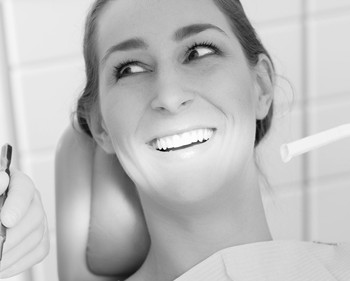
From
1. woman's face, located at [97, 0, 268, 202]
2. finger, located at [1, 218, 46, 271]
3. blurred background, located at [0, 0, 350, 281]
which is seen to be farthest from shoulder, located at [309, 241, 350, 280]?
finger, located at [1, 218, 46, 271]

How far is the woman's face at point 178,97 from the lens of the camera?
1104mm

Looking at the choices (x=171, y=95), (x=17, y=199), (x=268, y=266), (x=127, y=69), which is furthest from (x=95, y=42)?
(x=268, y=266)

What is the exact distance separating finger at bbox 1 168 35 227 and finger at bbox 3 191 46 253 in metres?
0.02

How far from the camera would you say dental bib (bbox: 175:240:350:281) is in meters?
1.14

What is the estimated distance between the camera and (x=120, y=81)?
116 centimetres

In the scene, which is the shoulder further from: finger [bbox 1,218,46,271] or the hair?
finger [bbox 1,218,46,271]

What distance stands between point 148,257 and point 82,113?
0.82 ft

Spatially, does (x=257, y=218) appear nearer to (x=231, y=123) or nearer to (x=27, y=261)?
(x=231, y=123)

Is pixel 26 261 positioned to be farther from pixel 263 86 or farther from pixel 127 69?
pixel 263 86

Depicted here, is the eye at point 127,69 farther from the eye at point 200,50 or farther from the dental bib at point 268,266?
the dental bib at point 268,266

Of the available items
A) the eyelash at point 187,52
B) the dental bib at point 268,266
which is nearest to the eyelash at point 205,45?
the eyelash at point 187,52

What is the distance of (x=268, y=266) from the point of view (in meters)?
1.15

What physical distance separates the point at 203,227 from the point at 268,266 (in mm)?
107

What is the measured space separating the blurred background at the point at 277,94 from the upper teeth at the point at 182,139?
330mm
